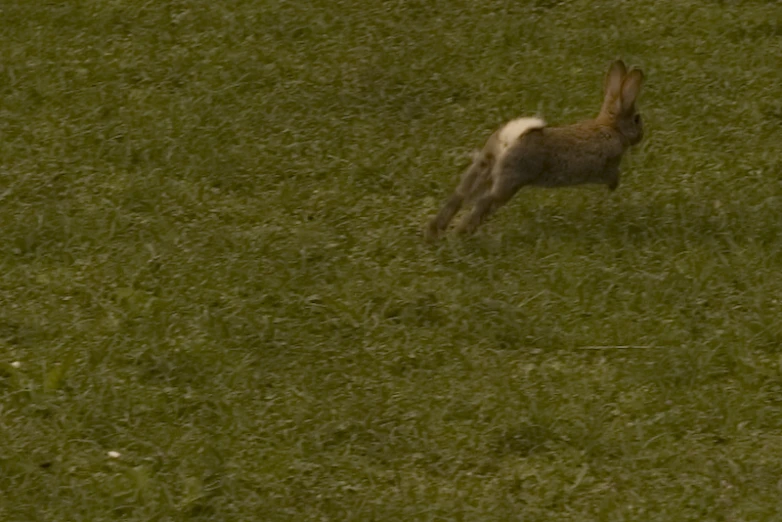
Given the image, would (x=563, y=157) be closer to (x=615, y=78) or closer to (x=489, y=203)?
(x=489, y=203)

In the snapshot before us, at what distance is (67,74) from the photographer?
10.2m

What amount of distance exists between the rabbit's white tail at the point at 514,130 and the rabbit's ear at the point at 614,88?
0.70 meters

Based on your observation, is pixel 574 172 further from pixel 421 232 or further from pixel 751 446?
pixel 751 446

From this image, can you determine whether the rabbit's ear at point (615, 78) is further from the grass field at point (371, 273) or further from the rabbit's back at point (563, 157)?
the grass field at point (371, 273)

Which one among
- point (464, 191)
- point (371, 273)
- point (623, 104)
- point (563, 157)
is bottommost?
point (371, 273)

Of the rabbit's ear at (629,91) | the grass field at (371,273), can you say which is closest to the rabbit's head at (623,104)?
the rabbit's ear at (629,91)

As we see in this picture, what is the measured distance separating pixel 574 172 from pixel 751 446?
230 centimetres

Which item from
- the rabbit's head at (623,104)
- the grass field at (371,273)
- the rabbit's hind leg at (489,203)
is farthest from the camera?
the rabbit's head at (623,104)

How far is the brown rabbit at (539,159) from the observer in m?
8.25

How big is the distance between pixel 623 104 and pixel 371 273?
1.93 meters

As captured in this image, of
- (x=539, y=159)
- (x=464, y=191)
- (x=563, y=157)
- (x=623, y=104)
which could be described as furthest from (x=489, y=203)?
(x=623, y=104)

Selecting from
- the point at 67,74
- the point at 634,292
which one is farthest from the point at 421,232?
the point at 67,74

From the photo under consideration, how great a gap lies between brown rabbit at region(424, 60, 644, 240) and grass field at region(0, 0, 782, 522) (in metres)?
0.18

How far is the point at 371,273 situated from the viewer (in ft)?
25.9
